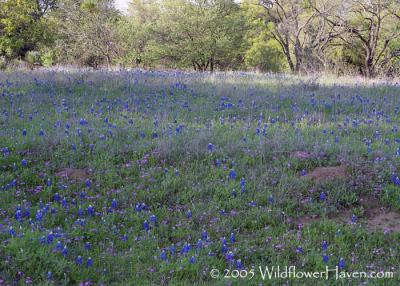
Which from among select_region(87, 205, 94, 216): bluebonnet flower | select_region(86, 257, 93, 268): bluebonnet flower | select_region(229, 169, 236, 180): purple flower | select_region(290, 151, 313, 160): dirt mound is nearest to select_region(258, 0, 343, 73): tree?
select_region(290, 151, 313, 160): dirt mound

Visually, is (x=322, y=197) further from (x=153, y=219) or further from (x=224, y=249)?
(x=153, y=219)

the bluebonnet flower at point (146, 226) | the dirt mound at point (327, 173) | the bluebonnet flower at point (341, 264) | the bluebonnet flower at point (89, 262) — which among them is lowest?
the bluebonnet flower at point (341, 264)

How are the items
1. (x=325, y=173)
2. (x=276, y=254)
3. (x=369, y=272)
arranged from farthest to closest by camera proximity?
1. (x=325, y=173)
2. (x=276, y=254)
3. (x=369, y=272)

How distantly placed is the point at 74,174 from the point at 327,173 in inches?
124

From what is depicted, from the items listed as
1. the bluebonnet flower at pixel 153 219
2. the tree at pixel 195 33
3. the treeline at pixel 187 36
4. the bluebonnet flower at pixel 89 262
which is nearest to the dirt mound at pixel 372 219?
the bluebonnet flower at pixel 153 219

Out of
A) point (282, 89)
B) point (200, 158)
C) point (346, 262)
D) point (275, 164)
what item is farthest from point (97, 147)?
point (282, 89)

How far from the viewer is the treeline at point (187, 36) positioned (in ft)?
101

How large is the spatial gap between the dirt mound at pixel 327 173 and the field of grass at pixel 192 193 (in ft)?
0.08

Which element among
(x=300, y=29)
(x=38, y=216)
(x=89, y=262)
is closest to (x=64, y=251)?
(x=89, y=262)

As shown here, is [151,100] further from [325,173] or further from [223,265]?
[223,265]

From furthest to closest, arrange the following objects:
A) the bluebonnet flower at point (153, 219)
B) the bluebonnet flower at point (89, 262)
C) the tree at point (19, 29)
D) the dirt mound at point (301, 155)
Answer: the tree at point (19, 29) < the dirt mound at point (301, 155) < the bluebonnet flower at point (153, 219) < the bluebonnet flower at point (89, 262)

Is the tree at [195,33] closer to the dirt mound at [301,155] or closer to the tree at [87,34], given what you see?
the tree at [87,34]

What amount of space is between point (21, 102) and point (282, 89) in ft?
19.5

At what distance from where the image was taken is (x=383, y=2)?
1048 inches
